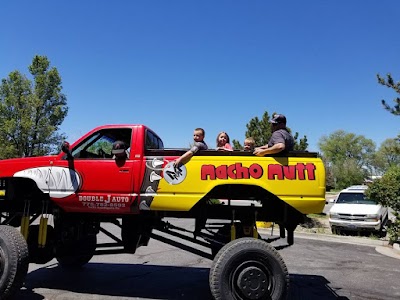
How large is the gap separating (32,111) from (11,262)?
89.3 ft

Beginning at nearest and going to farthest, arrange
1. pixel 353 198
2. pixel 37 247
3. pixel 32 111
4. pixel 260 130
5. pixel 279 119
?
1. pixel 279 119
2. pixel 37 247
3. pixel 353 198
4. pixel 260 130
5. pixel 32 111

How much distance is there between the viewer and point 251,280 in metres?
4.38

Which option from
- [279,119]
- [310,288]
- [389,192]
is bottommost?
[310,288]

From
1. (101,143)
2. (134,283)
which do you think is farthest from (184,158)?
(134,283)

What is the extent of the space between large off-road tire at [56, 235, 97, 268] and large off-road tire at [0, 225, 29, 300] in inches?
31.0

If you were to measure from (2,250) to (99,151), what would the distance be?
1798 millimetres

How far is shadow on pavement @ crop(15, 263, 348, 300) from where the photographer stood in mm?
5145

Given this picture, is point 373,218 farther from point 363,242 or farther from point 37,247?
point 37,247

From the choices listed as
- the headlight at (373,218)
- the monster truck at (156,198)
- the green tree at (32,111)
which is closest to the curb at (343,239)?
the headlight at (373,218)

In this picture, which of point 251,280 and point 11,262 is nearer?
point 251,280

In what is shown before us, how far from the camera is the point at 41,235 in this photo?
203 inches

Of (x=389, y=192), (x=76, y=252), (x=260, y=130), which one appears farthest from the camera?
(x=260, y=130)

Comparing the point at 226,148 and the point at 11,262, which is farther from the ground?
the point at 226,148

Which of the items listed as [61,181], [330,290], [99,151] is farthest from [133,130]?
[330,290]
